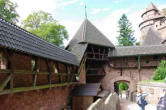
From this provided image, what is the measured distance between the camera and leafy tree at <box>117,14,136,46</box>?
104 ft

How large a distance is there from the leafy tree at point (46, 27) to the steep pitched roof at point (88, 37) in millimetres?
4036

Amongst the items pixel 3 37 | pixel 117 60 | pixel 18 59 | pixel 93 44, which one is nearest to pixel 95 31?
pixel 93 44

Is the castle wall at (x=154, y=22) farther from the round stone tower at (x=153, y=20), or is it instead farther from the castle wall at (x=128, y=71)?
the castle wall at (x=128, y=71)

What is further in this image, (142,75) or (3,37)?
(142,75)

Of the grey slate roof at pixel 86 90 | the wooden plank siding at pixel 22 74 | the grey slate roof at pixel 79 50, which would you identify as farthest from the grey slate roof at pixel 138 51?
the wooden plank siding at pixel 22 74

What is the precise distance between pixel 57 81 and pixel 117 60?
324 inches

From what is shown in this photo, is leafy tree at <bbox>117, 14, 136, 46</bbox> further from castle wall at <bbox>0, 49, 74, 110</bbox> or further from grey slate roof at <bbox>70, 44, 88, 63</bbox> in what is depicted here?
castle wall at <bbox>0, 49, 74, 110</bbox>

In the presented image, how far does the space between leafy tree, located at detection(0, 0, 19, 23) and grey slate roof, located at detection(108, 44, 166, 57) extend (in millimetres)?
10426

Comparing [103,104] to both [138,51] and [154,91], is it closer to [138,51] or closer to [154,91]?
[154,91]

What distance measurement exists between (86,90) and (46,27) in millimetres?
9888

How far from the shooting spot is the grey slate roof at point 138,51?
13.3m

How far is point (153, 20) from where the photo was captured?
25.1 meters

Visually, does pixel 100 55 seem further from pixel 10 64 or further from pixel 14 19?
pixel 10 64

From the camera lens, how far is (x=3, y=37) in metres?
4.04
